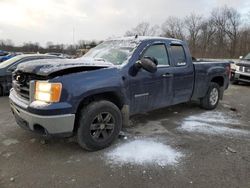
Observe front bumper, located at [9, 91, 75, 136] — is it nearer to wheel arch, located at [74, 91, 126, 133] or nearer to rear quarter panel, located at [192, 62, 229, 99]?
wheel arch, located at [74, 91, 126, 133]

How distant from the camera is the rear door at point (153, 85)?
4250 millimetres

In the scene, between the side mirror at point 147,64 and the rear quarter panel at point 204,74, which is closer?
the side mirror at point 147,64

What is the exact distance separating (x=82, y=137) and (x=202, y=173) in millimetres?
1712

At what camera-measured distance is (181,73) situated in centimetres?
514

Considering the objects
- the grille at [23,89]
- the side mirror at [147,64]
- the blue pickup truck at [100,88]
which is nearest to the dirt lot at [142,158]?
the blue pickup truck at [100,88]

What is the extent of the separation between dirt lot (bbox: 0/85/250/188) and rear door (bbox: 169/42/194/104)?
0.64 meters

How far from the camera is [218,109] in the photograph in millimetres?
6652

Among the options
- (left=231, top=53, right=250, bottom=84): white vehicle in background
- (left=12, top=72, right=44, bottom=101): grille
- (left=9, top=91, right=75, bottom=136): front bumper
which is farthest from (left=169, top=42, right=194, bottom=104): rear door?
(left=231, top=53, right=250, bottom=84): white vehicle in background

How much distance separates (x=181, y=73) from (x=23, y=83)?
308cm

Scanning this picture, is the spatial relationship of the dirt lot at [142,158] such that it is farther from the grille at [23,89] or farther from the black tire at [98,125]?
the grille at [23,89]

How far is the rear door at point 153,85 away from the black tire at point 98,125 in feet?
1.74

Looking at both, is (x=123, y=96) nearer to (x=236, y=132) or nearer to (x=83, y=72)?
(x=83, y=72)

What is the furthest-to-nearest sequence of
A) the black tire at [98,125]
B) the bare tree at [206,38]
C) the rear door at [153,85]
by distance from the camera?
the bare tree at [206,38], the rear door at [153,85], the black tire at [98,125]

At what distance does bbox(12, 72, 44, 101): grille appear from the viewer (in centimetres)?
355
